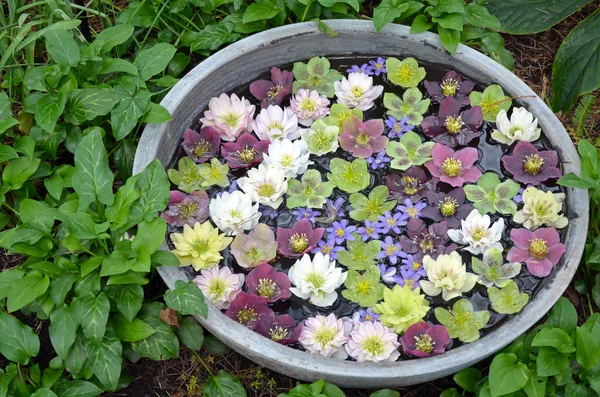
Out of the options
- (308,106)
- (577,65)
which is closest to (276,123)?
(308,106)

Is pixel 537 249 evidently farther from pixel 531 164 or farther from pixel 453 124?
pixel 453 124

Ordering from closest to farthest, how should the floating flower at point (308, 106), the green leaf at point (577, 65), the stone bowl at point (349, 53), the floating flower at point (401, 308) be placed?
the stone bowl at point (349, 53) → the floating flower at point (401, 308) → the floating flower at point (308, 106) → the green leaf at point (577, 65)

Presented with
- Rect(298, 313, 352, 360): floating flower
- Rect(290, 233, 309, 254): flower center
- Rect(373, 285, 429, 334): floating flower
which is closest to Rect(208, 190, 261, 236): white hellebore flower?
Rect(290, 233, 309, 254): flower center

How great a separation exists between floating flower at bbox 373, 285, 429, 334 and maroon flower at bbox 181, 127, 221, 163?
835 mm

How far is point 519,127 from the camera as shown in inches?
103

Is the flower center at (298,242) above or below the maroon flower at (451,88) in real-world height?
below

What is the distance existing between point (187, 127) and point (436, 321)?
3.86 ft

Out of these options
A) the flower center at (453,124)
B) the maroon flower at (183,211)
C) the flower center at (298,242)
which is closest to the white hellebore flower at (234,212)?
the maroon flower at (183,211)

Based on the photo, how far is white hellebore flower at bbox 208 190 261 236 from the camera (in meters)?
2.42

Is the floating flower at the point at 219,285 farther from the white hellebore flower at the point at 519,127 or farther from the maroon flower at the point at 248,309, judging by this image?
the white hellebore flower at the point at 519,127

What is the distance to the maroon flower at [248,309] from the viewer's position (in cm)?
226

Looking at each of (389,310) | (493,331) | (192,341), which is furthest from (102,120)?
(493,331)

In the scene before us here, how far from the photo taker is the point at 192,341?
230cm

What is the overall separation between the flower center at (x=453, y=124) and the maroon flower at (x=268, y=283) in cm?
86
